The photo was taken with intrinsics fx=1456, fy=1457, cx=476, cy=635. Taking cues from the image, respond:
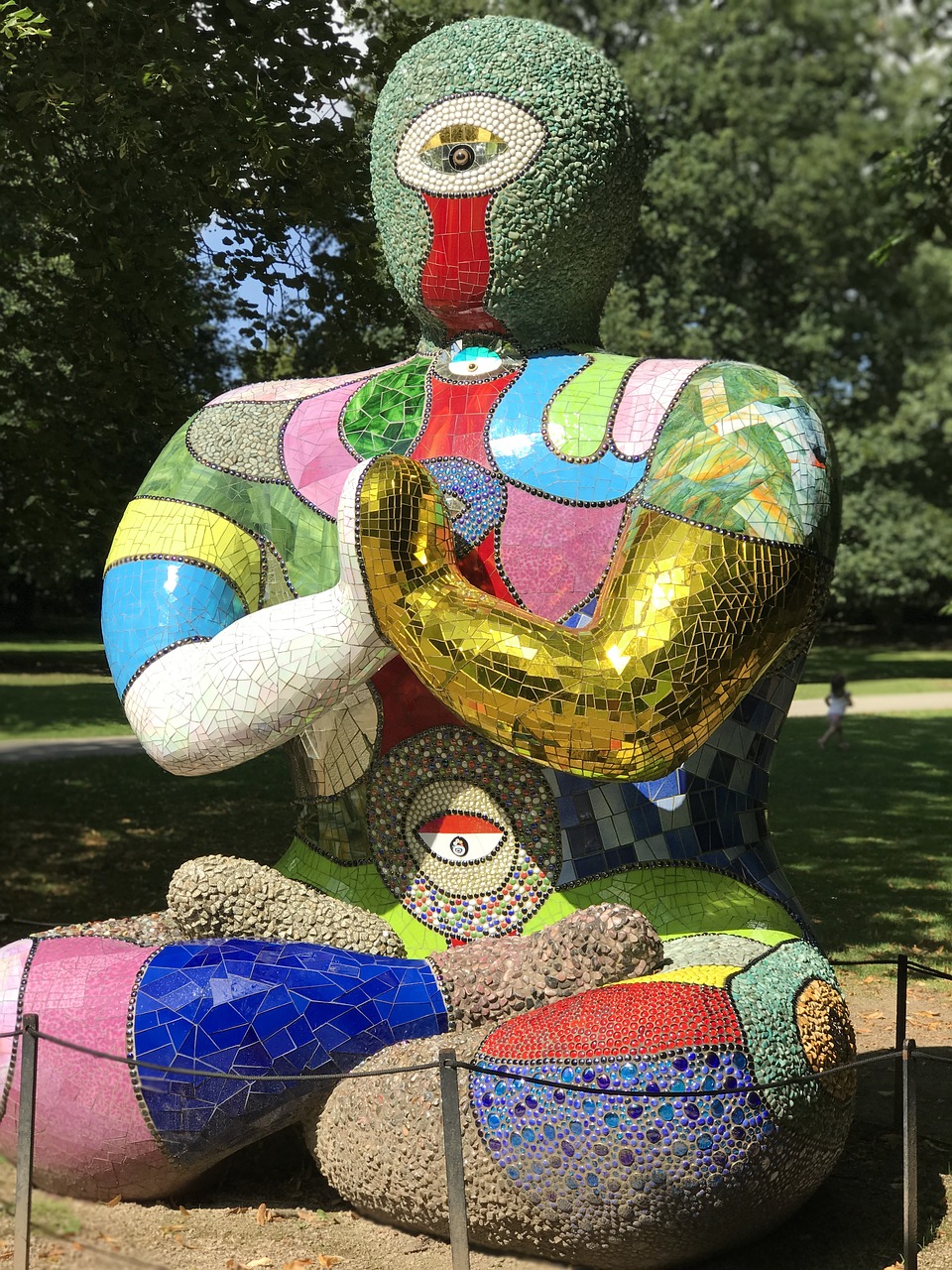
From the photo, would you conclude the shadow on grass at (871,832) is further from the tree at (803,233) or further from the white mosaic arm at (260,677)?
the tree at (803,233)

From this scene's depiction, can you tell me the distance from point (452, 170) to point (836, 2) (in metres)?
27.2

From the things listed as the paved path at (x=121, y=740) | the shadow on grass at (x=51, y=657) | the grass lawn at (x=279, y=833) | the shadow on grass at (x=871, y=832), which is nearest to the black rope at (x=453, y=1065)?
the shadow on grass at (x=871, y=832)

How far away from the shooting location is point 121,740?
1673 centimetres

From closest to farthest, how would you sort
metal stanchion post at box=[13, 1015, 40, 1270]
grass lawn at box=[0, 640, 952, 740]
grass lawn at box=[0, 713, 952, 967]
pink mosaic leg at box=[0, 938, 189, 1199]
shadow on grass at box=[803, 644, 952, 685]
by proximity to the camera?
metal stanchion post at box=[13, 1015, 40, 1270] < pink mosaic leg at box=[0, 938, 189, 1199] < grass lawn at box=[0, 713, 952, 967] < grass lawn at box=[0, 640, 952, 740] < shadow on grass at box=[803, 644, 952, 685]

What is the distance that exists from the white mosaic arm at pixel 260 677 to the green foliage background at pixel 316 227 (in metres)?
3.01

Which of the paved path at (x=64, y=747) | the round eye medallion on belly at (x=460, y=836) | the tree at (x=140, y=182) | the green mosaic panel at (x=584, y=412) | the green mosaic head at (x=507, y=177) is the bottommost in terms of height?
the round eye medallion on belly at (x=460, y=836)

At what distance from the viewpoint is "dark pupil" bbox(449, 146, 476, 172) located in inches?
127

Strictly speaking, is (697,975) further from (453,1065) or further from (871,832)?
(871,832)

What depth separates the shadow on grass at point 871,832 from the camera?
781 centimetres

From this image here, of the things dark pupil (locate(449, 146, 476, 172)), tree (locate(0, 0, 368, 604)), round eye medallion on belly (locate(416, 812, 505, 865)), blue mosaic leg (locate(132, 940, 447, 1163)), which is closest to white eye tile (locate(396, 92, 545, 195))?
dark pupil (locate(449, 146, 476, 172))

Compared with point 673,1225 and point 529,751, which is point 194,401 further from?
point 673,1225

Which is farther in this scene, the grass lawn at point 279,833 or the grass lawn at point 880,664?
the grass lawn at point 880,664

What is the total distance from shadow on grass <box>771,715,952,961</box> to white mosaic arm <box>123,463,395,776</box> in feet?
12.5

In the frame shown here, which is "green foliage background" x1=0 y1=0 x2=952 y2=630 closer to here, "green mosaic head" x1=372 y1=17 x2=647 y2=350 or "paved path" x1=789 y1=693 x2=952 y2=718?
"green mosaic head" x1=372 y1=17 x2=647 y2=350
